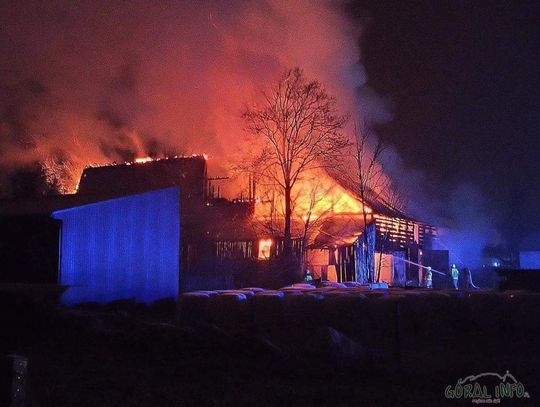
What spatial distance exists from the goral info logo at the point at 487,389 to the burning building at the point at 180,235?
13.5m

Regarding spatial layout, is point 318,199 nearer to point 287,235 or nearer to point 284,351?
point 287,235

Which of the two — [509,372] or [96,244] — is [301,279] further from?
[509,372]

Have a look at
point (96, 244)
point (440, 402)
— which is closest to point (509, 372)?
point (440, 402)

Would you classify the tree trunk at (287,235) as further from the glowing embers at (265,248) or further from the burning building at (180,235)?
the glowing embers at (265,248)

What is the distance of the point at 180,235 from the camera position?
97.6ft

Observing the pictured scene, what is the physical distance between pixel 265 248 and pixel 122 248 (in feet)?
36.5

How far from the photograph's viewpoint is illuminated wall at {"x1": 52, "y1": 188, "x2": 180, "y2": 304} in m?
19.1

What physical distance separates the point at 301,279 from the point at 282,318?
14.0 meters

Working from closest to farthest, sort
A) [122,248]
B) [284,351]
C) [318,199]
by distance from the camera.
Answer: [284,351] → [122,248] → [318,199]

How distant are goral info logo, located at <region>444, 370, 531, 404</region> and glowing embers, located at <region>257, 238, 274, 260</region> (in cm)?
2161

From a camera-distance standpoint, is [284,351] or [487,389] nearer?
[487,389]

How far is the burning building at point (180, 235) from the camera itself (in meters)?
19.3

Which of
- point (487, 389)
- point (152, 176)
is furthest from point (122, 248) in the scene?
point (152, 176)

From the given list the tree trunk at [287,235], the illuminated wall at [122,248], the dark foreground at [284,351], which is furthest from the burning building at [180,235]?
the dark foreground at [284,351]
